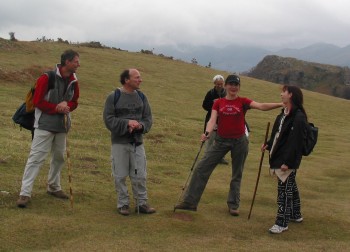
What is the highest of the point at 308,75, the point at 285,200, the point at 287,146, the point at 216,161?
Result: the point at 308,75

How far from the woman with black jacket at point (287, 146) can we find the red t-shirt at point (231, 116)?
670mm

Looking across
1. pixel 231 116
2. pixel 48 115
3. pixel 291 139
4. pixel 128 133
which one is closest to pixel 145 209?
pixel 128 133

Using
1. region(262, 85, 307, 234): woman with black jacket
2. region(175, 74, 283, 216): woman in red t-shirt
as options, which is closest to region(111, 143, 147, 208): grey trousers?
region(175, 74, 283, 216): woman in red t-shirt

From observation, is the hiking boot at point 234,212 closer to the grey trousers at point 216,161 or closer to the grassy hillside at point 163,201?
the grassy hillside at point 163,201

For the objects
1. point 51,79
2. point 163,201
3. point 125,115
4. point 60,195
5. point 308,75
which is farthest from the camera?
point 308,75

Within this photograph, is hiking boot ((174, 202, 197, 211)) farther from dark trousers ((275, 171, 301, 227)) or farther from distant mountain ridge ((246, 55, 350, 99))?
distant mountain ridge ((246, 55, 350, 99))

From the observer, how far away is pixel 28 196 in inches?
371

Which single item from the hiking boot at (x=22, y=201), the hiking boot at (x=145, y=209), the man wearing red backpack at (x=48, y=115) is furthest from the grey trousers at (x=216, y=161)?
the hiking boot at (x=22, y=201)

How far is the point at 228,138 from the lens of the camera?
32.4 feet

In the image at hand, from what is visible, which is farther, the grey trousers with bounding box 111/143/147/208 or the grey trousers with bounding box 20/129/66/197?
the grey trousers with bounding box 111/143/147/208

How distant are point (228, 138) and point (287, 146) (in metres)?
1.25

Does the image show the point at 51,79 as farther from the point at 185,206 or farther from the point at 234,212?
the point at 234,212

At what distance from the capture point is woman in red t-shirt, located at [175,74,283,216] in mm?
9672

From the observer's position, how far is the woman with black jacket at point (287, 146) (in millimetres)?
9070
